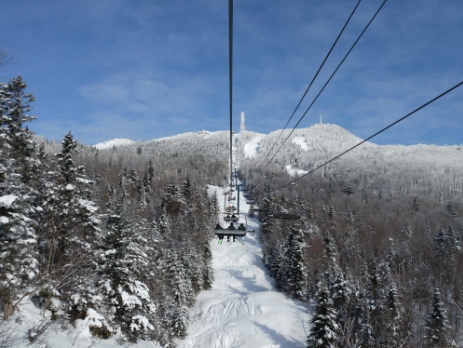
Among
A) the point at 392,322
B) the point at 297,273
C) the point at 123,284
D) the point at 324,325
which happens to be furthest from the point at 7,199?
the point at 297,273

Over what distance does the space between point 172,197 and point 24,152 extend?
73.6 m

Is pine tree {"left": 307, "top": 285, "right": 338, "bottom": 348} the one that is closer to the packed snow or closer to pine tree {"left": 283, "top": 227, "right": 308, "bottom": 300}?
the packed snow

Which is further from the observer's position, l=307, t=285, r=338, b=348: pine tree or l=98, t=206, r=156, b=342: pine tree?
l=307, t=285, r=338, b=348: pine tree

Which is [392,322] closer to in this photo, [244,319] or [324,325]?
[324,325]

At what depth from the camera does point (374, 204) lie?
144 meters

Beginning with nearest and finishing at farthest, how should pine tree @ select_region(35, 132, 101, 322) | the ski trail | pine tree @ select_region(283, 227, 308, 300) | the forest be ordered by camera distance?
the forest → pine tree @ select_region(35, 132, 101, 322) → the ski trail → pine tree @ select_region(283, 227, 308, 300)

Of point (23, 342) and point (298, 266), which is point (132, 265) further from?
point (298, 266)

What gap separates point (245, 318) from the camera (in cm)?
5066

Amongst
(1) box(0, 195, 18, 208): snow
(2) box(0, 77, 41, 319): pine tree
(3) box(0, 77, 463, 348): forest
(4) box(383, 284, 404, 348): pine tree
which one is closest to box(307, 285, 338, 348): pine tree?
(3) box(0, 77, 463, 348): forest

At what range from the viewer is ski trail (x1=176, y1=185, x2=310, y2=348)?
148 ft

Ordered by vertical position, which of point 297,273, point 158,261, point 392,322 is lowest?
point 392,322

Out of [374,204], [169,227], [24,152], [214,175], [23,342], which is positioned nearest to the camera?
[23,342]

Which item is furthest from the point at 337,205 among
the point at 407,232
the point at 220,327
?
the point at 220,327

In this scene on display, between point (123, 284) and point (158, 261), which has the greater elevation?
point (123, 284)
